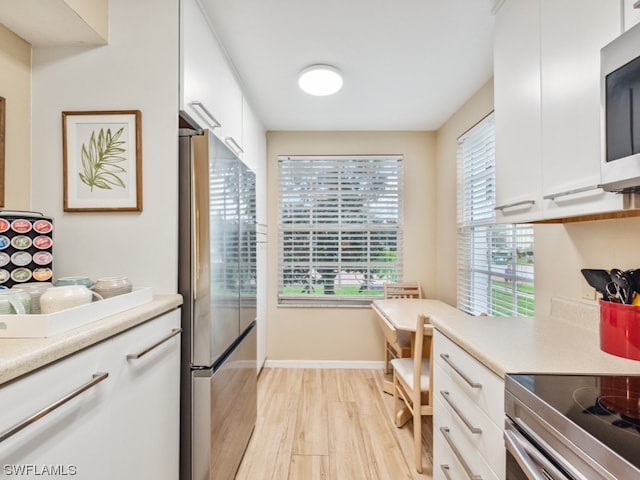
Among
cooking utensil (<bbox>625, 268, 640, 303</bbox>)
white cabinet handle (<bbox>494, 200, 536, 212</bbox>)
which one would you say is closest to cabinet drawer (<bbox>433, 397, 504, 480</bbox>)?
cooking utensil (<bbox>625, 268, 640, 303</bbox>)

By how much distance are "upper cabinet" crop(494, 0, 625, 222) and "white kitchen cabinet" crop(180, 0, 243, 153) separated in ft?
4.72

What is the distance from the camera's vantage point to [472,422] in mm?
1129

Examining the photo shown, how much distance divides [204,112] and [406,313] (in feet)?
6.62

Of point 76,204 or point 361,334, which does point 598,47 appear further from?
point 361,334

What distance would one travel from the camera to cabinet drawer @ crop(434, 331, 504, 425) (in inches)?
38.1

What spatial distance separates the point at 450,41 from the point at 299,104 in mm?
1300

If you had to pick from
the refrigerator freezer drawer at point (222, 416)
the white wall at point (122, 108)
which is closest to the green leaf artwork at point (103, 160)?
the white wall at point (122, 108)

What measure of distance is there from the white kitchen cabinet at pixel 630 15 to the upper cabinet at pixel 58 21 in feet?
6.09

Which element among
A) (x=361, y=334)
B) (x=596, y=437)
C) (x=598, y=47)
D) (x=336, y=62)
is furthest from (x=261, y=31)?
(x=361, y=334)

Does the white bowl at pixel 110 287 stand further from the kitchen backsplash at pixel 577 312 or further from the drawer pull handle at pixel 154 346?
the kitchen backsplash at pixel 577 312

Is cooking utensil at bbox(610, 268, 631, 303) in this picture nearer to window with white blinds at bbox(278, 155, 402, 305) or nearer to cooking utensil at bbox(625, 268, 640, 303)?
cooking utensil at bbox(625, 268, 640, 303)

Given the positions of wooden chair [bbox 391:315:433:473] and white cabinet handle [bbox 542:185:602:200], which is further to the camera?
wooden chair [bbox 391:315:433:473]

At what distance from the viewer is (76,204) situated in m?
1.53

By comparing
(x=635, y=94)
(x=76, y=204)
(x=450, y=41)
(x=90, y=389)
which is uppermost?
(x=450, y=41)
